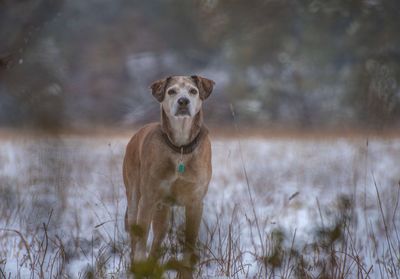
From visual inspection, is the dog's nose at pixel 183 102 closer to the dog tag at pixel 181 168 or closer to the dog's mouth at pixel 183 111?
the dog's mouth at pixel 183 111

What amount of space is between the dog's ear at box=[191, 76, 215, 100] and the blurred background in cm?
107

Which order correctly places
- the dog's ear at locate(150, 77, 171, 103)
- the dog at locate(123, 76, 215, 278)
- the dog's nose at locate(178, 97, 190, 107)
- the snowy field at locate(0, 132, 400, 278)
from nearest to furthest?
1. the snowy field at locate(0, 132, 400, 278)
2. the dog's nose at locate(178, 97, 190, 107)
3. the dog at locate(123, 76, 215, 278)
4. the dog's ear at locate(150, 77, 171, 103)

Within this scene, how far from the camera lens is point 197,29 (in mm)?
9516

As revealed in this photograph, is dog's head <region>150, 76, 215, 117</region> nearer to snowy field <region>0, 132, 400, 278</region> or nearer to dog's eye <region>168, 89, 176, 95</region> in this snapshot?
dog's eye <region>168, 89, 176, 95</region>

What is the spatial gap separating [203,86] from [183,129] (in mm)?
286

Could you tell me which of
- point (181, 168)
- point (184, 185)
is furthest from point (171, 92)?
point (184, 185)

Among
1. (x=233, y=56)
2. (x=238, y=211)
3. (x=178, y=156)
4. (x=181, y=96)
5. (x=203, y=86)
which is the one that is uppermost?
(x=233, y=56)

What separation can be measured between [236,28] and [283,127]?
2.37m

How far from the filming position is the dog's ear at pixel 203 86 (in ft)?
9.70

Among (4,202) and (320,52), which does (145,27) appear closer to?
(320,52)

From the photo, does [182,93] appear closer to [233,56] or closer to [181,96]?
[181,96]

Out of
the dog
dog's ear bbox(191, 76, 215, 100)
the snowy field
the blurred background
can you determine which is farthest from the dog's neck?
the blurred background

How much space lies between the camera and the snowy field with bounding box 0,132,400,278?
2.01 metres

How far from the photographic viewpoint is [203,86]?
117 inches
